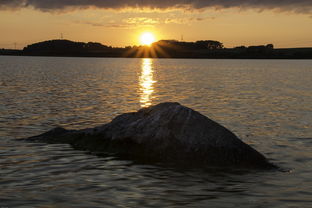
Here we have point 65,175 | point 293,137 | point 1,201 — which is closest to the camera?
point 1,201

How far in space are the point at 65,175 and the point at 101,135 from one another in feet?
11.6

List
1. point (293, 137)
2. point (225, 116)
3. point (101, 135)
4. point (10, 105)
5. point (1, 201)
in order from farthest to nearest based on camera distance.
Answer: point (10, 105), point (225, 116), point (293, 137), point (101, 135), point (1, 201)

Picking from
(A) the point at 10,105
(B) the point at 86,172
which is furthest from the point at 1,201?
(A) the point at 10,105

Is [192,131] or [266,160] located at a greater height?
[192,131]

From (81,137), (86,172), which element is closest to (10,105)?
(81,137)

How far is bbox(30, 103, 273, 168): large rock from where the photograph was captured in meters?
12.0

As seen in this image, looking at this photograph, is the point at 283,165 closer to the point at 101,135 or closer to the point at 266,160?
the point at 266,160

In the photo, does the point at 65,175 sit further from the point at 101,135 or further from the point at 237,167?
the point at 237,167

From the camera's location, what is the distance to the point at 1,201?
8625 millimetres

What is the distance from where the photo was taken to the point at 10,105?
25234 millimetres

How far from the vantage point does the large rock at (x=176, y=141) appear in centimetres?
1205

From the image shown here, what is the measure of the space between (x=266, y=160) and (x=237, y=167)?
43.2 inches

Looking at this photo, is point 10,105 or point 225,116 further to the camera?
point 10,105

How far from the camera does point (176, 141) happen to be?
1240 centimetres
